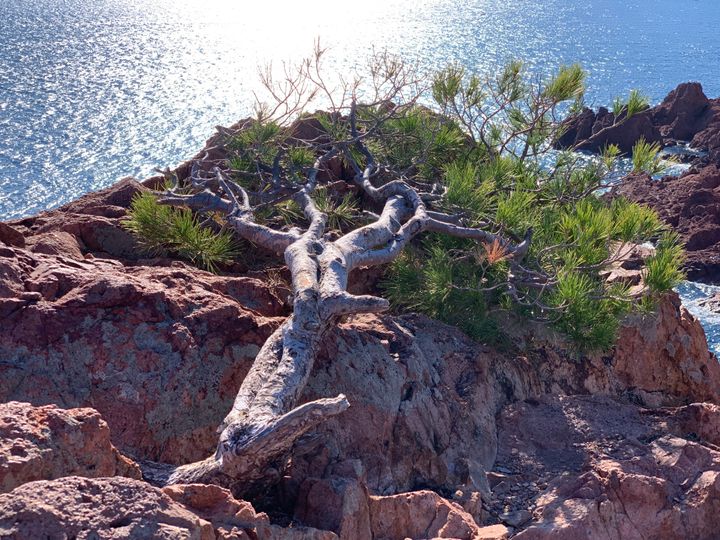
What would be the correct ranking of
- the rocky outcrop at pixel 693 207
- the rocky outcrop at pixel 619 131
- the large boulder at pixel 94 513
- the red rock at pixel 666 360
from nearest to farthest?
1. the large boulder at pixel 94 513
2. the red rock at pixel 666 360
3. the rocky outcrop at pixel 693 207
4. the rocky outcrop at pixel 619 131

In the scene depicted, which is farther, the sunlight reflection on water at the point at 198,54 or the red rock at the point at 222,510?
the sunlight reflection on water at the point at 198,54

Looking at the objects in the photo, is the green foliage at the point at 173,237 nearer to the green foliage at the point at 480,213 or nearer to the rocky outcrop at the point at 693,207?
the green foliage at the point at 480,213

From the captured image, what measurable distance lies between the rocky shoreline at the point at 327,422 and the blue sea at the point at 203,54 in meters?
10.5

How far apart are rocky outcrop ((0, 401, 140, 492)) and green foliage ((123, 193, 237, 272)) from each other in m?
3.13

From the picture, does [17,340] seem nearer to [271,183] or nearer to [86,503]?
[86,503]

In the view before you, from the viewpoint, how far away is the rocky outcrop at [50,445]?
3.60m

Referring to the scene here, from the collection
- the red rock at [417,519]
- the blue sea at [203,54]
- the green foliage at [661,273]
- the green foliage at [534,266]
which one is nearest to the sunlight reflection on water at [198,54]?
the blue sea at [203,54]

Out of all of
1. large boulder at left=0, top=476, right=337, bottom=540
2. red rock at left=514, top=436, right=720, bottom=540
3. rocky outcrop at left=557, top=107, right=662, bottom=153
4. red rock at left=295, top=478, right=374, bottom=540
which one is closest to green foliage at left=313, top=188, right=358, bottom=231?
red rock at left=514, top=436, right=720, bottom=540

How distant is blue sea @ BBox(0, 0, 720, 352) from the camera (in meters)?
24.3

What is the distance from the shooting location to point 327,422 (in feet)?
18.0

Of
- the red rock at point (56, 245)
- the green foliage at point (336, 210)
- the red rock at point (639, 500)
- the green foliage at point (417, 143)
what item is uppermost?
the green foliage at point (417, 143)

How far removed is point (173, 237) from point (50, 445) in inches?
140

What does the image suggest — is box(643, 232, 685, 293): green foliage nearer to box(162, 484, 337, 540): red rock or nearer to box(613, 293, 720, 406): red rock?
box(613, 293, 720, 406): red rock

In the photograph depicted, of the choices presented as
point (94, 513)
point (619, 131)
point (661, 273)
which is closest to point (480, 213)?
point (661, 273)
